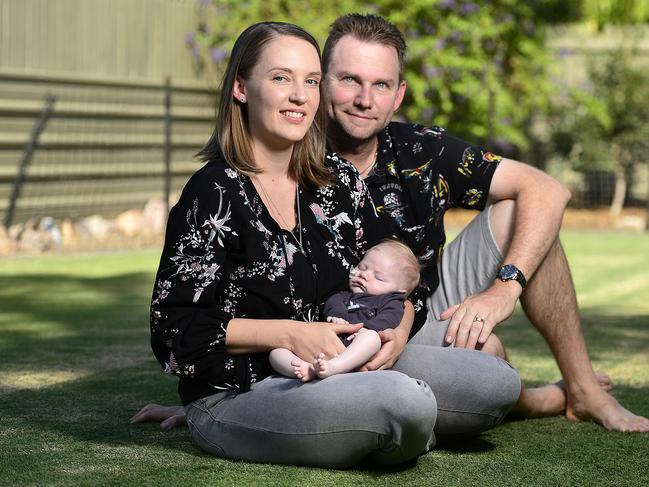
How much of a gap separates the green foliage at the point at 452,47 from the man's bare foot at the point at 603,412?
1103cm

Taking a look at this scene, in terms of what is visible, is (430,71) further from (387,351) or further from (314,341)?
(314,341)

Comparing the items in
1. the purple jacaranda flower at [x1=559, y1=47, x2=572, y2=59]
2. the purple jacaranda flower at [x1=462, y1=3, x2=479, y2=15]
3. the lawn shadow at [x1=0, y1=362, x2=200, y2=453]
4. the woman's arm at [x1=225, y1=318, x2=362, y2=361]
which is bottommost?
the lawn shadow at [x1=0, y1=362, x2=200, y2=453]

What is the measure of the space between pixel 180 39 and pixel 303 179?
1113cm

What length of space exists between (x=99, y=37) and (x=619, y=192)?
794 centimetres

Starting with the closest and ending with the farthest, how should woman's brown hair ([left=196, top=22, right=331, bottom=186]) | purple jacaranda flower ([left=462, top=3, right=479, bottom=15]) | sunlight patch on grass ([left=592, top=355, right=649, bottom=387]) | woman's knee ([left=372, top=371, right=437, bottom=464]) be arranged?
woman's knee ([left=372, top=371, right=437, bottom=464]) → woman's brown hair ([left=196, top=22, right=331, bottom=186]) → sunlight patch on grass ([left=592, top=355, right=649, bottom=387]) → purple jacaranda flower ([left=462, top=3, right=479, bottom=15])

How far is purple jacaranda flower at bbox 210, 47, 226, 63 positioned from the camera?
574 inches

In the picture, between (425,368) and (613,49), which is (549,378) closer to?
(425,368)

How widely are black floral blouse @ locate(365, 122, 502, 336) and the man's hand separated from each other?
0.83 ft

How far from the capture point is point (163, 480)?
122 inches

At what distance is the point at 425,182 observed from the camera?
407 cm

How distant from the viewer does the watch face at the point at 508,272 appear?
3.83 metres

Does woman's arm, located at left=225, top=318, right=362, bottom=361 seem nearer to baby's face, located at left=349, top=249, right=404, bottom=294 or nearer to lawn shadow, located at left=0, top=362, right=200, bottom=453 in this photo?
baby's face, located at left=349, top=249, right=404, bottom=294

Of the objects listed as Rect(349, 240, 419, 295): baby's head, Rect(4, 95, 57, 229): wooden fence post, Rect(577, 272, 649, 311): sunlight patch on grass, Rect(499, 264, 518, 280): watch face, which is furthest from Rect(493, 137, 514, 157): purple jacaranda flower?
Rect(349, 240, 419, 295): baby's head

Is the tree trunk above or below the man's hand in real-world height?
below
